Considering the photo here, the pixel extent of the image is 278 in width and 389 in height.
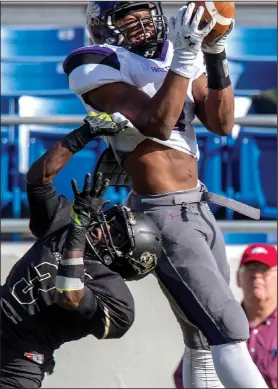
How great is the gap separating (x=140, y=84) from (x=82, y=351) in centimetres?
216

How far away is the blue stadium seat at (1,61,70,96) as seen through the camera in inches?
228

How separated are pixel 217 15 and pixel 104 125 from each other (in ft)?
1.82

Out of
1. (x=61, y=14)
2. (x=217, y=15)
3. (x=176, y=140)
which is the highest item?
(x=217, y=15)

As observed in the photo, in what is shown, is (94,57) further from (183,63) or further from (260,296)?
(260,296)

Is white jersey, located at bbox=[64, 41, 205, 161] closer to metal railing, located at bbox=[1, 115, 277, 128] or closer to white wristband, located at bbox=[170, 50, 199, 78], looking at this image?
white wristband, located at bbox=[170, 50, 199, 78]

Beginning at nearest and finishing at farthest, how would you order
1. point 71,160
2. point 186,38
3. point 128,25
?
1. point 186,38
2. point 128,25
3. point 71,160

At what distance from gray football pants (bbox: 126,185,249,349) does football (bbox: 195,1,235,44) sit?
594 mm

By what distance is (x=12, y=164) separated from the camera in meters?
5.73

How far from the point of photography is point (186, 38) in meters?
3.56

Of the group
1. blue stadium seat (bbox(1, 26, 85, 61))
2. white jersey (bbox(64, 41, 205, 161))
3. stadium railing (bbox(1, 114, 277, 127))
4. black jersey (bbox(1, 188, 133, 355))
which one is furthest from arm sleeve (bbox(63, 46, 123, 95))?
blue stadium seat (bbox(1, 26, 85, 61))

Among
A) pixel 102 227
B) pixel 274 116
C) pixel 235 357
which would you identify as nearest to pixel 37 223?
pixel 102 227

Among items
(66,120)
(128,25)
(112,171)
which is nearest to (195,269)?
(112,171)

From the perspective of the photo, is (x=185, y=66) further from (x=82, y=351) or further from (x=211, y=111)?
(x=82, y=351)

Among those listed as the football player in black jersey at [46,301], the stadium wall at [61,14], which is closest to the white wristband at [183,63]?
the football player in black jersey at [46,301]
